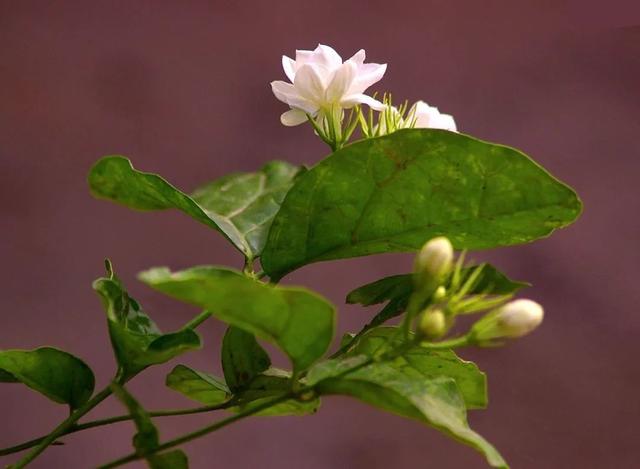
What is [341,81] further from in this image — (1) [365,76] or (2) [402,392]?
(2) [402,392]

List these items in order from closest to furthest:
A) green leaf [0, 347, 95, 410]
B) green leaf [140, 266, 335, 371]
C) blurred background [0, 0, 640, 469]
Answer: green leaf [140, 266, 335, 371] < green leaf [0, 347, 95, 410] < blurred background [0, 0, 640, 469]

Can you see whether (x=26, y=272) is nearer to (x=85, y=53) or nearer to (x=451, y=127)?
(x=85, y=53)

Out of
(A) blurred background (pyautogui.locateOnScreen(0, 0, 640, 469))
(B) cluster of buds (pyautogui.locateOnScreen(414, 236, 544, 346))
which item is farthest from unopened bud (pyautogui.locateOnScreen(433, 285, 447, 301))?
(A) blurred background (pyautogui.locateOnScreen(0, 0, 640, 469))

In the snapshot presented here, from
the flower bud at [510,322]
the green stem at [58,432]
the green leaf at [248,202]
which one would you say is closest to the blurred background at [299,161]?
the green leaf at [248,202]

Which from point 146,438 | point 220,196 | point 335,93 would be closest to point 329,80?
point 335,93

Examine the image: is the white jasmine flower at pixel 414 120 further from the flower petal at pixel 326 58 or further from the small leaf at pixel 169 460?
the small leaf at pixel 169 460

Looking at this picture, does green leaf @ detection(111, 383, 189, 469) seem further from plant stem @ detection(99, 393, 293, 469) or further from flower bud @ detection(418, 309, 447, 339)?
flower bud @ detection(418, 309, 447, 339)

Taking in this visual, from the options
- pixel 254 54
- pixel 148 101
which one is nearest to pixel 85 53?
pixel 148 101
